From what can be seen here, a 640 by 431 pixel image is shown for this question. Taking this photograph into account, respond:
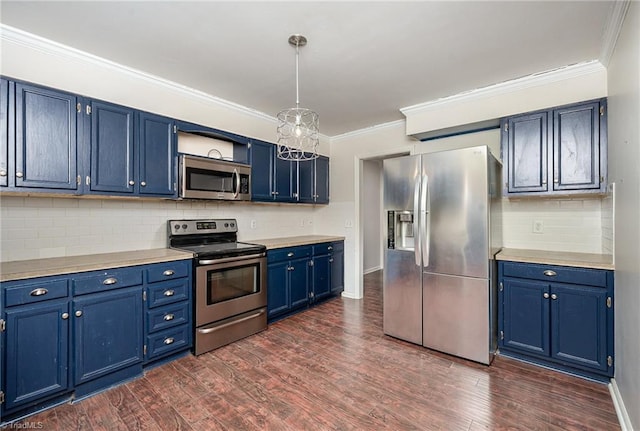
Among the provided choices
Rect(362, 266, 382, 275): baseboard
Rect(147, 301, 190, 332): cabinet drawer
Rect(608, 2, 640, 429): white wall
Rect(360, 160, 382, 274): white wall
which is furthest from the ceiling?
Rect(362, 266, 382, 275): baseboard

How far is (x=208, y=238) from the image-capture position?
3314 millimetres

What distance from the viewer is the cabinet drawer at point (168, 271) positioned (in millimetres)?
2414

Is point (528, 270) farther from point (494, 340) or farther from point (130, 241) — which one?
point (130, 241)

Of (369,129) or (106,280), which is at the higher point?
(369,129)

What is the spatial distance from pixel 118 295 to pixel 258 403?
1.32 meters

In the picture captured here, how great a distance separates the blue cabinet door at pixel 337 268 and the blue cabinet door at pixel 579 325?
2.61 metres

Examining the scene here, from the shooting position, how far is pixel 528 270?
2.50 m

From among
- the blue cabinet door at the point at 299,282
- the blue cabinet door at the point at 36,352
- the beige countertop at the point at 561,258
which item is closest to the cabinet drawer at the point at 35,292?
the blue cabinet door at the point at 36,352

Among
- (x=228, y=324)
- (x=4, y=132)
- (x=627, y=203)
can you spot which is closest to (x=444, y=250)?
(x=627, y=203)

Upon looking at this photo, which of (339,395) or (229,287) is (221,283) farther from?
(339,395)

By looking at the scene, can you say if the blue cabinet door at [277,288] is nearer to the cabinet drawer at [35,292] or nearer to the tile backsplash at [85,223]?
the tile backsplash at [85,223]

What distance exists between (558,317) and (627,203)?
106cm

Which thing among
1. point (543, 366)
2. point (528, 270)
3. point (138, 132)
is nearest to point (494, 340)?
point (543, 366)

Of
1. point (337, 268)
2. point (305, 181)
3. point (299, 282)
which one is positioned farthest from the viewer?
point (337, 268)
